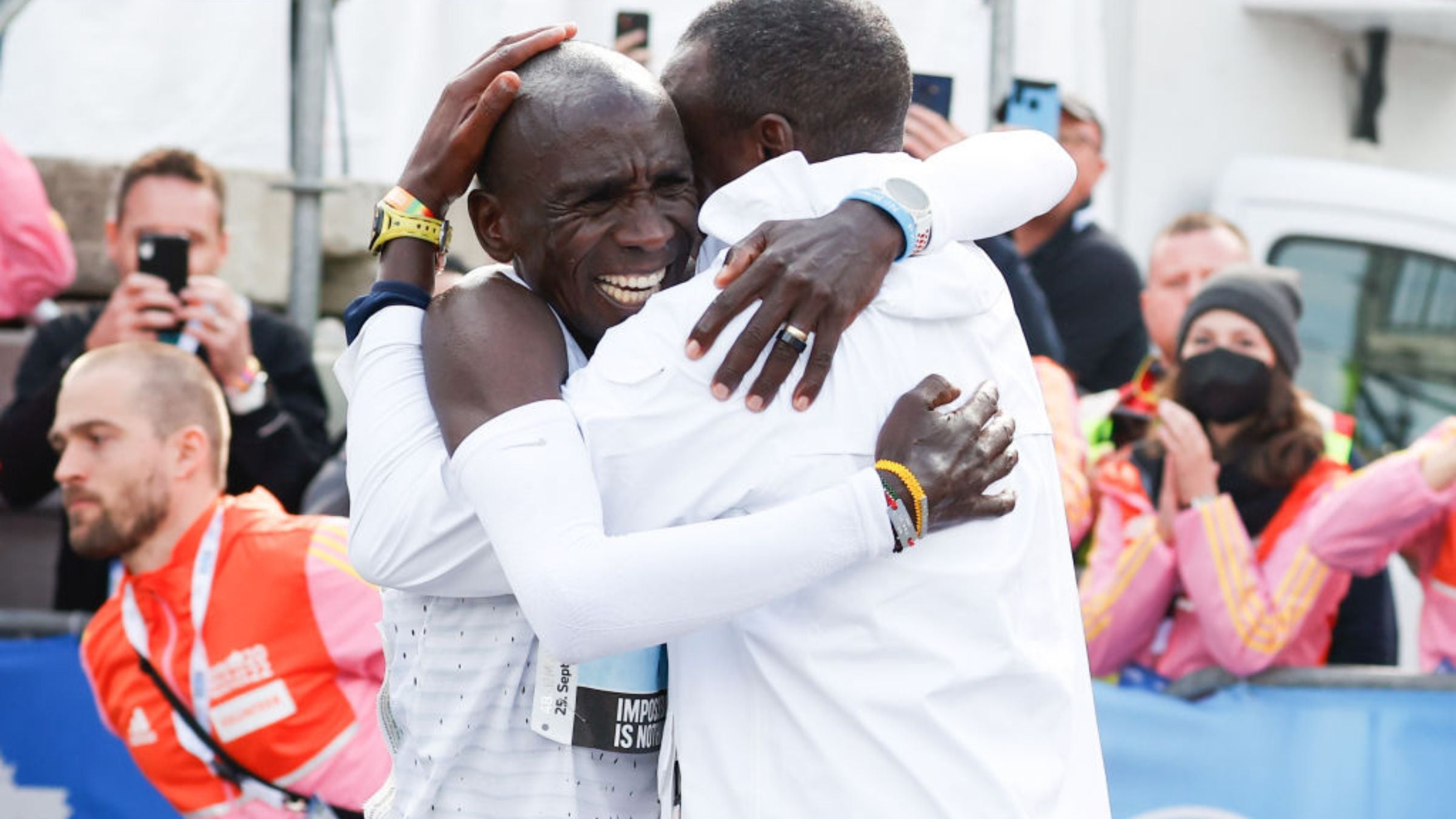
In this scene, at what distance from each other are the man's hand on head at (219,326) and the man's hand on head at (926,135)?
5.64 ft

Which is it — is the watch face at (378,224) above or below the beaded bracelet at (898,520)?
above

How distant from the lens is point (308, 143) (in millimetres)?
4836

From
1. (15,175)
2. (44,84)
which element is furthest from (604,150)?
(44,84)

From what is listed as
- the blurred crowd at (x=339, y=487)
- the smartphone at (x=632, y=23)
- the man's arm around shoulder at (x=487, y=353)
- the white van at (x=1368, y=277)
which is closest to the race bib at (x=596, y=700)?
the man's arm around shoulder at (x=487, y=353)

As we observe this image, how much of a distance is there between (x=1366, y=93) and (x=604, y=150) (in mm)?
6010

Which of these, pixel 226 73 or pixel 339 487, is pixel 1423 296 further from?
pixel 226 73

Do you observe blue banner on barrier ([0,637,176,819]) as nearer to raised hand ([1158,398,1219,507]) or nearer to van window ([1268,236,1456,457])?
raised hand ([1158,398,1219,507])

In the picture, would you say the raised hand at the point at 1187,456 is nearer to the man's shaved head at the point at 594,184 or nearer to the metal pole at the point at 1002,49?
the metal pole at the point at 1002,49

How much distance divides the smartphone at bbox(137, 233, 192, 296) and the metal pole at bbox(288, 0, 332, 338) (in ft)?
1.43

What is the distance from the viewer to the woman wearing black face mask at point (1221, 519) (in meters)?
4.14

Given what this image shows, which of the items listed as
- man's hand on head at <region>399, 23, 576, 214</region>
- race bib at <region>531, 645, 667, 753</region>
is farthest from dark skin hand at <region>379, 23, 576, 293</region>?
race bib at <region>531, 645, 667, 753</region>

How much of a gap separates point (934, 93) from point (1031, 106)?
25.6 inches

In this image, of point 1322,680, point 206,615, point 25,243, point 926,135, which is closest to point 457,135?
point 926,135

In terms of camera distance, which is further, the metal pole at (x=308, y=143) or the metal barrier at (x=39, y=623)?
the metal pole at (x=308, y=143)
